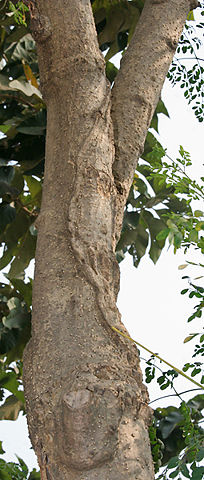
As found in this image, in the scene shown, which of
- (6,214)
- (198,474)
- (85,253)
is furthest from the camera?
(6,214)

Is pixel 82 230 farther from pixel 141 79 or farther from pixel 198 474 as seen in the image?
pixel 141 79

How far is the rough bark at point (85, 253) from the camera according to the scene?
2.23 feet

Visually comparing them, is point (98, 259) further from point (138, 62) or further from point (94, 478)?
point (138, 62)

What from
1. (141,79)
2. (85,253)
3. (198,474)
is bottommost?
(198,474)

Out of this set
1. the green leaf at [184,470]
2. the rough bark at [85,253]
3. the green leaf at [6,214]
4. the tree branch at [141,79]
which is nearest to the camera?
the rough bark at [85,253]

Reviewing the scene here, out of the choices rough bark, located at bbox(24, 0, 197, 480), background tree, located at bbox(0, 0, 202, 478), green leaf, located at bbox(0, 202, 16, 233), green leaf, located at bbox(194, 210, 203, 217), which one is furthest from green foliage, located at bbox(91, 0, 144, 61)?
green leaf, located at bbox(194, 210, 203, 217)

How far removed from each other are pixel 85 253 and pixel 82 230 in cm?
4

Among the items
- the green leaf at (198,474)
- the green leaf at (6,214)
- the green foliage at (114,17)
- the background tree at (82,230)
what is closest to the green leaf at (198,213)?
the background tree at (82,230)

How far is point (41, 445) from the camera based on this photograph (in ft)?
2.33

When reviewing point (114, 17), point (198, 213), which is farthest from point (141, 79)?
point (114, 17)

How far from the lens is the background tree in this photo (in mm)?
686

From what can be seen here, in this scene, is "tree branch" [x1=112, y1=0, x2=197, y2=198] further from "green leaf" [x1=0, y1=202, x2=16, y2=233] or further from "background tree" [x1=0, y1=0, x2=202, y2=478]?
"green leaf" [x1=0, y1=202, x2=16, y2=233]

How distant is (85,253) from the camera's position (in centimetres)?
85

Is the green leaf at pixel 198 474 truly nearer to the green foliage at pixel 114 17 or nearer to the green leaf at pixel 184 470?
the green leaf at pixel 184 470
